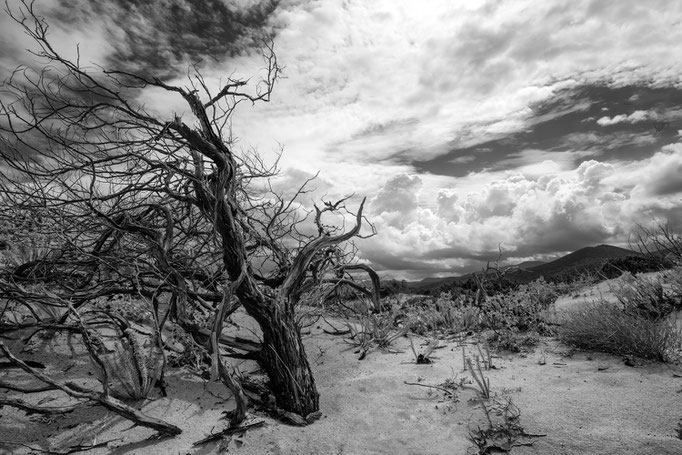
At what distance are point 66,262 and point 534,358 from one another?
558cm

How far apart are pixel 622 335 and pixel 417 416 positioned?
2.62 meters

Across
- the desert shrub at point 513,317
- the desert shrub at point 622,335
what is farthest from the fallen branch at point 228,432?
the desert shrub at point 622,335

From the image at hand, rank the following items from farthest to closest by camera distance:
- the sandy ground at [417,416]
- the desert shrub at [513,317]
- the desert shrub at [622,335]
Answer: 1. the desert shrub at [513,317]
2. the desert shrub at [622,335]
3. the sandy ground at [417,416]

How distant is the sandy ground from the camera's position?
3.08 meters

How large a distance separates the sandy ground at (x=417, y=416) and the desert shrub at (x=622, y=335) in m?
0.15

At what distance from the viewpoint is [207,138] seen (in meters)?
3.94

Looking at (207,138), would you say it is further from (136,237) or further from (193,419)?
(193,419)

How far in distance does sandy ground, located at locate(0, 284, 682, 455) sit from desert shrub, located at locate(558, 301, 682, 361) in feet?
0.50

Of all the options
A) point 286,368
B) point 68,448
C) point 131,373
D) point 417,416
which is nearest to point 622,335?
point 417,416

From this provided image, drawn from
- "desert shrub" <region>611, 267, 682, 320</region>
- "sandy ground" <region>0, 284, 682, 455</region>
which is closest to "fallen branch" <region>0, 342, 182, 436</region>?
"sandy ground" <region>0, 284, 682, 455</region>

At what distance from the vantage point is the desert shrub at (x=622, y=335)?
4.14 meters

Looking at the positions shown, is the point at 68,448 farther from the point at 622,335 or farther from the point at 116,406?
the point at 622,335

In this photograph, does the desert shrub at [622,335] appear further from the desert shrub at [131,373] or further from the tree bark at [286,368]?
the desert shrub at [131,373]

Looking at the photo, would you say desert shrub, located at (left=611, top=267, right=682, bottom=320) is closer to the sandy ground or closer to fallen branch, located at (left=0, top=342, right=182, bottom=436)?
the sandy ground
